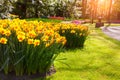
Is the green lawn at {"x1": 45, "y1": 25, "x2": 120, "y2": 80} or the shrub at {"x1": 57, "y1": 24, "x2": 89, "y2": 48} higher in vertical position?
the shrub at {"x1": 57, "y1": 24, "x2": 89, "y2": 48}

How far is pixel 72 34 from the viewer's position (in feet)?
31.1

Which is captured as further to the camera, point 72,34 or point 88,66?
point 72,34

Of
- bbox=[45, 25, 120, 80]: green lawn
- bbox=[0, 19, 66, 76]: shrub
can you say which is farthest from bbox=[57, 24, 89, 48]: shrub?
bbox=[0, 19, 66, 76]: shrub

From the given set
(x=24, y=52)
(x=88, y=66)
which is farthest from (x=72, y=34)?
(x=24, y=52)

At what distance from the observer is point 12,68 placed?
543cm

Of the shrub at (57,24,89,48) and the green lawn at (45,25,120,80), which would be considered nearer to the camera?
the green lawn at (45,25,120,80)

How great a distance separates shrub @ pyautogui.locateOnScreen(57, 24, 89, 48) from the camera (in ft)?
30.8

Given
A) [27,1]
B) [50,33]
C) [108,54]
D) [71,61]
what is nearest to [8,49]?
[50,33]

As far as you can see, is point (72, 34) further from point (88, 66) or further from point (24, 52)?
point (24, 52)

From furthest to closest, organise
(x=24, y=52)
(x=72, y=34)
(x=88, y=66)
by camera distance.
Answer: (x=72, y=34) → (x=88, y=66) → (x=24, y=52)

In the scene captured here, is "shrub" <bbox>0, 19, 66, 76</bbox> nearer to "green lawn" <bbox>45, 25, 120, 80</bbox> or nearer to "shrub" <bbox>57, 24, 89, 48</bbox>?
"green lawn" <bbox>45, 25, 120, 80</bbox>

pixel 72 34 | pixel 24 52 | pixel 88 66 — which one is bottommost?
pixel 88 66

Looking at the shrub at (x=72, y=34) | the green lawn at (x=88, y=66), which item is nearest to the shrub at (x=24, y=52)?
the green lawn at (x=88, y=66)

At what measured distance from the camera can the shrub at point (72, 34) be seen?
30.8ft
